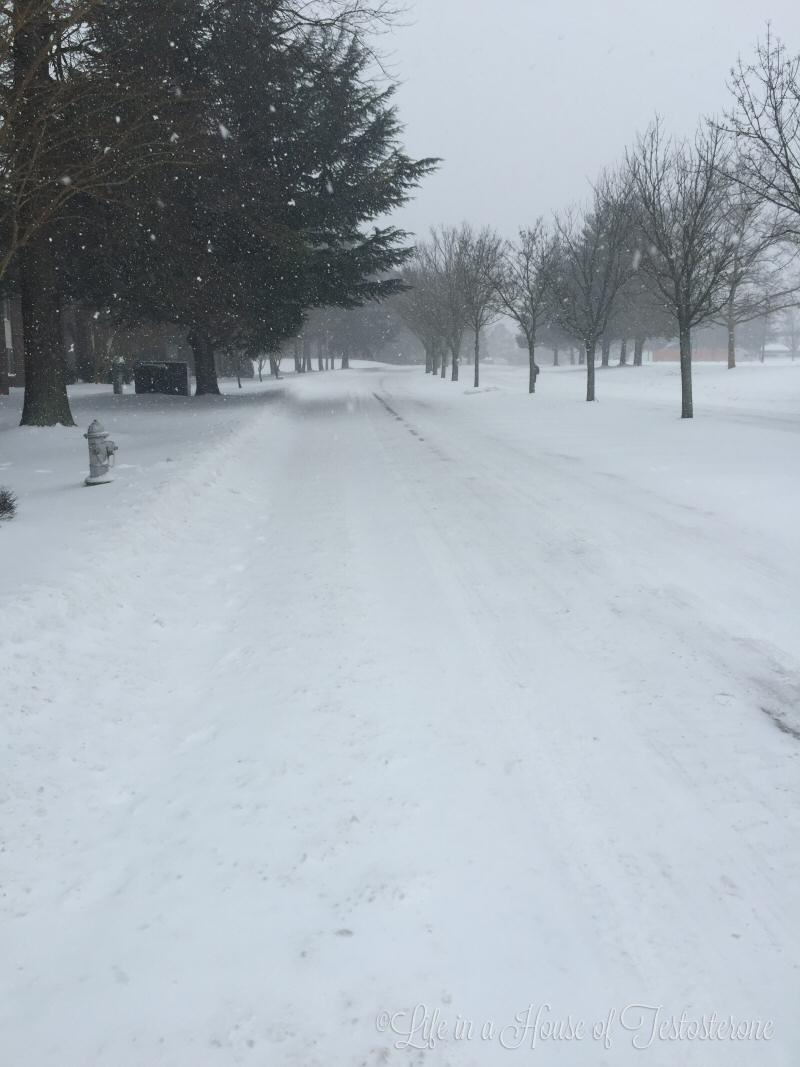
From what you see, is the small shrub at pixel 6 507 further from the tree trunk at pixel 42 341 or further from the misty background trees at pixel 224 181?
the tree trunk at pixel 42 341

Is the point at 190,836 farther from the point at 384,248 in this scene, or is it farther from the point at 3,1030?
the point at 384,248

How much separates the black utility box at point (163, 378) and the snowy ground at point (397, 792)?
21248 mm

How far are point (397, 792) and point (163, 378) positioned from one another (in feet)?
87.0

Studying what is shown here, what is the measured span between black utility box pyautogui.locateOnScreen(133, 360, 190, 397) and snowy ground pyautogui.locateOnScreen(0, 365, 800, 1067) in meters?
21.2

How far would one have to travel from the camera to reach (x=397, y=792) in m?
3.06

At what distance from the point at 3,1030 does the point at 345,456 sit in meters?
10.6

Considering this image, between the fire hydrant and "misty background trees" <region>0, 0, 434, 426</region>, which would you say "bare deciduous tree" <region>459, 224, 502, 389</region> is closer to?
"misty background trees" <region>0, 0, 434, 426</region>

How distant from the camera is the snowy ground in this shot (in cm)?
212

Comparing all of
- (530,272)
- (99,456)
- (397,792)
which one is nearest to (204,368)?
(530,272)

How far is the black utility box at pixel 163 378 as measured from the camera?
88.6 ft

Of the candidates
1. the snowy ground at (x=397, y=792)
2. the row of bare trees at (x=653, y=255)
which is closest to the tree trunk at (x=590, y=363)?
the row of bare trees at (x=653, y=255)

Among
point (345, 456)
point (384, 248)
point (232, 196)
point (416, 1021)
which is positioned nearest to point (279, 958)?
point (416, 1021)

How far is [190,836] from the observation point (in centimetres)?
290

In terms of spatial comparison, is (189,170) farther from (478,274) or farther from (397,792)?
(478,274)
